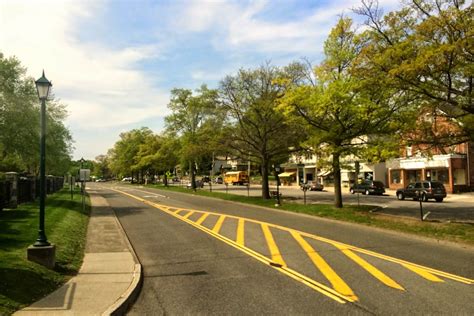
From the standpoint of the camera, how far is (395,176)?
59.2m

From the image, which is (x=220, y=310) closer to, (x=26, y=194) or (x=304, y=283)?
(x=304, y=283)

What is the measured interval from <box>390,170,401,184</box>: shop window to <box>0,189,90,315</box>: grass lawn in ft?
163

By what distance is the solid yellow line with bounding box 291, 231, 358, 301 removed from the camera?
795 centimetres

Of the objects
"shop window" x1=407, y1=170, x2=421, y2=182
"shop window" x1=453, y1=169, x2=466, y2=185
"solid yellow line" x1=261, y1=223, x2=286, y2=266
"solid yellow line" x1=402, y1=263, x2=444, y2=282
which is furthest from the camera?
"shop window" x1=407, y1=170, x2=421, y2=182

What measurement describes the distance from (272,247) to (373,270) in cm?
390

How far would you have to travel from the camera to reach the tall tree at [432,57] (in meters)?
13.5

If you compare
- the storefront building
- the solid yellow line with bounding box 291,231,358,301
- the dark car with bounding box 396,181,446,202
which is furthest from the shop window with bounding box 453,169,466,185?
the solid yellow line with bounding box 291,231,358,301

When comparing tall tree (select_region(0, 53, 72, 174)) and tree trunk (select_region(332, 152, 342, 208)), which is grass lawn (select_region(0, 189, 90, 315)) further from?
tree trunk (select_region(332, 152, 342, 208))

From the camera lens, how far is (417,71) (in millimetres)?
13953

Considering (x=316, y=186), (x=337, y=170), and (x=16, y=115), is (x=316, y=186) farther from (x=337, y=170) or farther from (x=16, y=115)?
(x=16, y=115)

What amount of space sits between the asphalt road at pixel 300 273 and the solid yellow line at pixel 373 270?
0.02 metres

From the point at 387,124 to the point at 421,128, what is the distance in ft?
12.4

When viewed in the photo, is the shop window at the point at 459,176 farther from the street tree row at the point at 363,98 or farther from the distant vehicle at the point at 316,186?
the street tree row at the point at 363,98

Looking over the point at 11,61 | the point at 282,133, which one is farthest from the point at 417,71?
the point at 11,61
